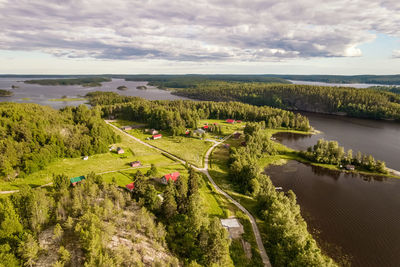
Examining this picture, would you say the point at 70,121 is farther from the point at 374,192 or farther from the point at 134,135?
the point at 374,192

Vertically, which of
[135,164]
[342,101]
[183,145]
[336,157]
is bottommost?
[135,164]

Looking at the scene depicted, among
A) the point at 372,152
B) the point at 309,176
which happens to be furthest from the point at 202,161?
the point at 372,152

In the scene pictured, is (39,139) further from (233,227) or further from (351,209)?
(351,209)

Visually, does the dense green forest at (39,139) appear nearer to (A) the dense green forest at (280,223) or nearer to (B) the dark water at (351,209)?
(A) the dense green forest at (280,223)

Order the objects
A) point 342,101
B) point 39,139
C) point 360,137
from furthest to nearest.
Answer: point 342,101
point 360,137
point 39,139

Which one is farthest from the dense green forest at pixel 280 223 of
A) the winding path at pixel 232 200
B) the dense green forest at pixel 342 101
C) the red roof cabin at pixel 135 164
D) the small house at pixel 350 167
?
the dense green forest at pixel 342 101

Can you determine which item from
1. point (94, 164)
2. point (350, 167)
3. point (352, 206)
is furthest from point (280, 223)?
point (94, 164)
